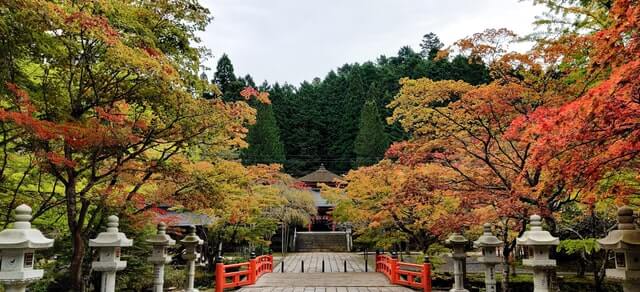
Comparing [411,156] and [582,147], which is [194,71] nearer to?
[411,156]

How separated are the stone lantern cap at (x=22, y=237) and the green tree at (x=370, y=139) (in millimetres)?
36528

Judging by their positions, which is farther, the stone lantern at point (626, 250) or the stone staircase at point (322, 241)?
the stone staircase at point (322, 241)

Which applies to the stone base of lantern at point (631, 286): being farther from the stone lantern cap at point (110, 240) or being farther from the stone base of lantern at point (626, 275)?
the stone lantern cap at point (110, 240)

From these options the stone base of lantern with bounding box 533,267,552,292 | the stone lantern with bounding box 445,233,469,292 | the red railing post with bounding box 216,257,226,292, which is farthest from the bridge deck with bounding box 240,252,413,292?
the stone base of lantern with bounding box 533,267,552,292

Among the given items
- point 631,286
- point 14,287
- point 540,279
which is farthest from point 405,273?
point 14,287

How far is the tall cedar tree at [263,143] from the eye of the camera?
1502 inches

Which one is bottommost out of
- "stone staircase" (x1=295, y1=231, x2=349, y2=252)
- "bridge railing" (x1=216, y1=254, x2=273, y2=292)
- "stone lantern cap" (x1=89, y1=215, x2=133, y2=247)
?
"stone staircase" (x1=295, y1=231, x2=349, y2=252)

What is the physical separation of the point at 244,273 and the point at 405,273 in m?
4.37

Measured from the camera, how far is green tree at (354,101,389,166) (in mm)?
40225

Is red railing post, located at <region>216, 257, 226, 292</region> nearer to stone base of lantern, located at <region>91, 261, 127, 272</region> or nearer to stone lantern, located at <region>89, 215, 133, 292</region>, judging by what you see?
stone lantern, located at <region>89, 215, 133, 292</region>

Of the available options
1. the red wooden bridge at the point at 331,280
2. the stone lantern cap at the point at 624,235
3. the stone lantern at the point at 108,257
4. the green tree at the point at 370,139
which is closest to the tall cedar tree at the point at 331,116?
the green tree at the point at 370,139

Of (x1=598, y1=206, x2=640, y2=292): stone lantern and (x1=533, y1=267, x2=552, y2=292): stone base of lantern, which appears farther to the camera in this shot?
(x1=533, y1=267, x2=552, y2=292): stone base of lantern

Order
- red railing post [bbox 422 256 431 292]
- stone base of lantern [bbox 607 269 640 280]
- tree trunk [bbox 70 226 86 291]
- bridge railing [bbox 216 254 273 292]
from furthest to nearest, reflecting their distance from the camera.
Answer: bridge railing [bbox 216 254 273 292], red railing post [bbox 422 256 431 292], tree trunk [bbox 70 226 86 291], stone base of lantern [bbox 607 269 640 280]

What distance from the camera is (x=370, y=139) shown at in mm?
40750
